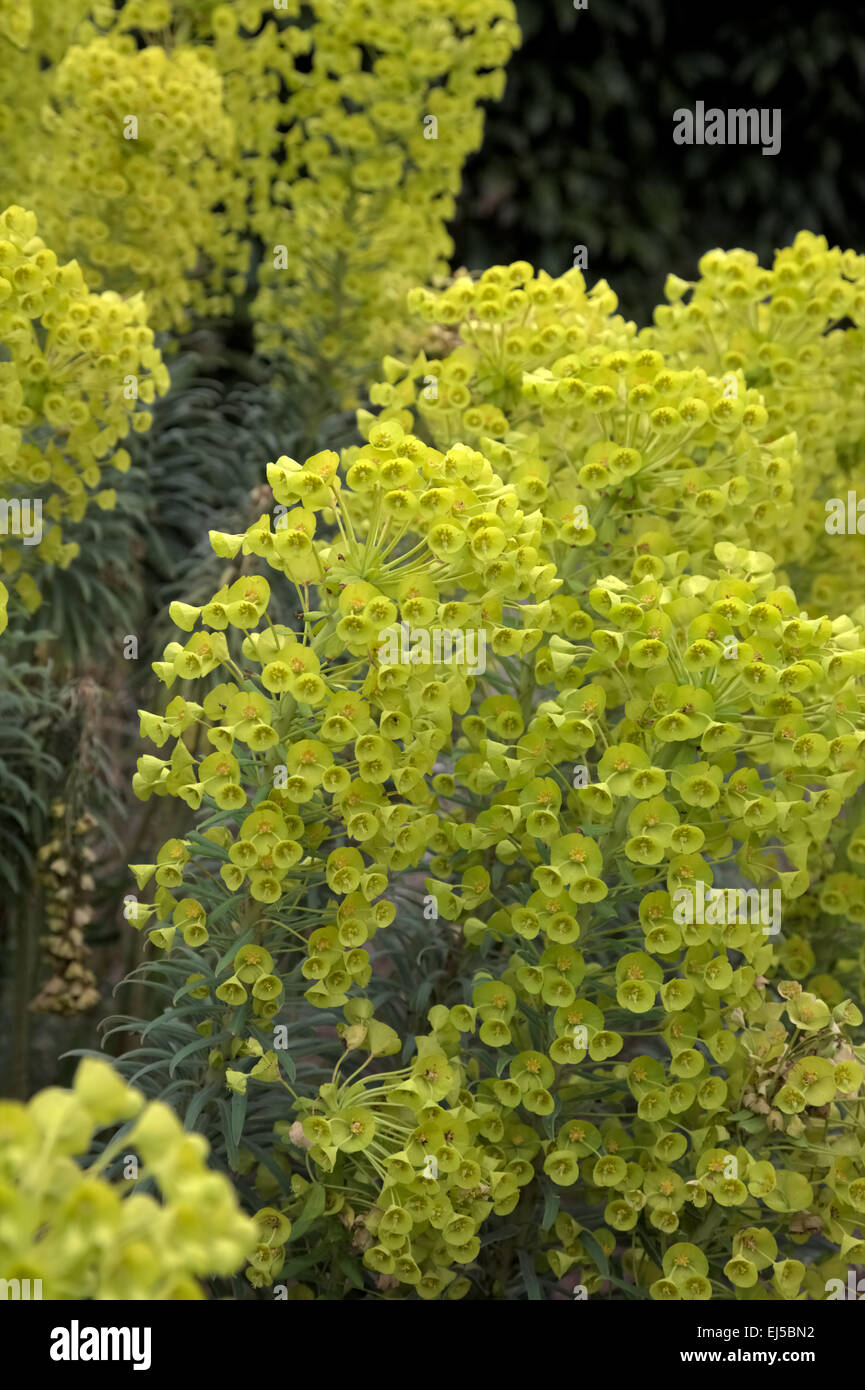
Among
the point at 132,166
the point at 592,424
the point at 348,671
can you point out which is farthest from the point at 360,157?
the point at 348,671

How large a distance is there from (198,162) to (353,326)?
59 centimetres

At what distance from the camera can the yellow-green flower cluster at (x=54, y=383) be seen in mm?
2291

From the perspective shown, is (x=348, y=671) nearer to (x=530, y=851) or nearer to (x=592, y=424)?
(x=530, y=851)

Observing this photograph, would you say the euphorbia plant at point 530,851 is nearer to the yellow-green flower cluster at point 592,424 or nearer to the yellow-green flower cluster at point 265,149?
the yellow-green flower cluster at point 592,424

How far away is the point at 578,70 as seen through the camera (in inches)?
228

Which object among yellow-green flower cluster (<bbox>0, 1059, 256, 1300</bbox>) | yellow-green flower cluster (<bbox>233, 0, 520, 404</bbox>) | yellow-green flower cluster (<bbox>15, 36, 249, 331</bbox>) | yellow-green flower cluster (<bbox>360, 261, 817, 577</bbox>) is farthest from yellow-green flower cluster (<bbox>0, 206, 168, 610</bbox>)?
yellow-green flower cluster (<bbox>0, 1059, 256, 1300</bbox>)

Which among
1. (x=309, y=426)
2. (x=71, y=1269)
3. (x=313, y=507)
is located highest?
(x=309, y=426)

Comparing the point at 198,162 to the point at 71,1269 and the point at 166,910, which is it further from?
the point at 71,1269

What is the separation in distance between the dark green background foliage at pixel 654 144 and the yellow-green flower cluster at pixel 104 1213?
5369 millimetres

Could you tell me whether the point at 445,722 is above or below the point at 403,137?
below

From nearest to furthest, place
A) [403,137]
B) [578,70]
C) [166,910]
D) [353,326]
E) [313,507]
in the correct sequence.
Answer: [313,507] → [166,910] → [403,137] → [353,326] → [578,70]

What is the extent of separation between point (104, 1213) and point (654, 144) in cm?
595

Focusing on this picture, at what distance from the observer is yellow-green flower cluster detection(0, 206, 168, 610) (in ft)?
7.52

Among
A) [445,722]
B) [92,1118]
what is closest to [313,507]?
[445,722]
